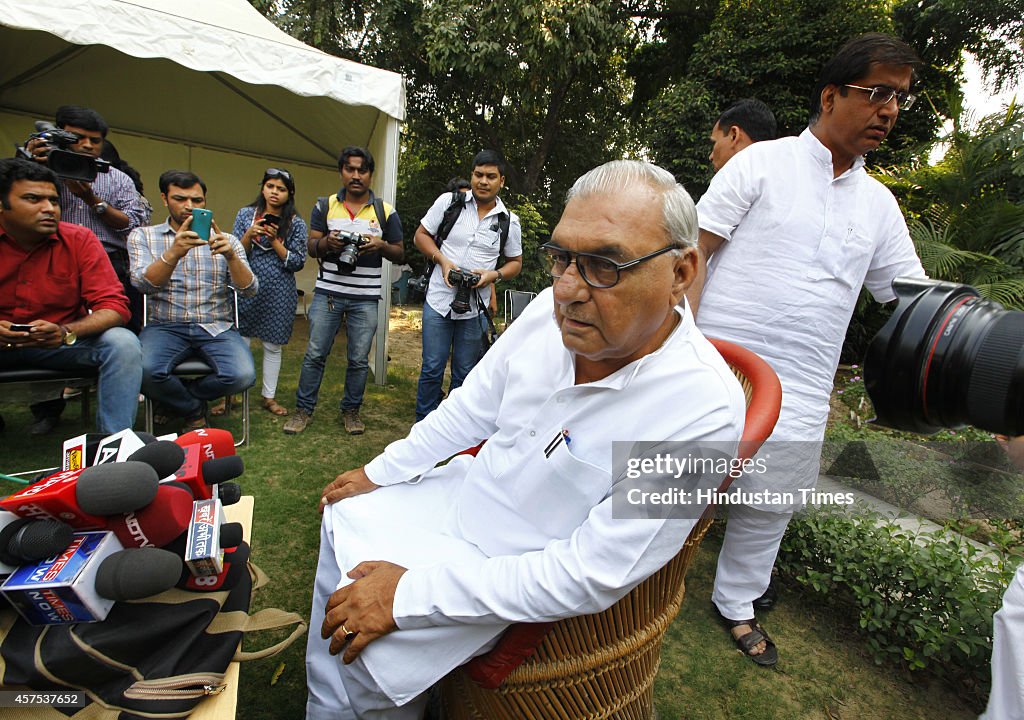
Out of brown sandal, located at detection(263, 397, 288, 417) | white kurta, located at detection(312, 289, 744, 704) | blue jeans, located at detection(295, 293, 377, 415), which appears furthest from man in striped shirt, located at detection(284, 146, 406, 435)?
white kurta, located at detection(312, 289, 744, 704)

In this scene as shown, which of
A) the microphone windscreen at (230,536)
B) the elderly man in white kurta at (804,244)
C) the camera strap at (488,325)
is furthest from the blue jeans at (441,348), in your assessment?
the microphone windscreen at (230,536)

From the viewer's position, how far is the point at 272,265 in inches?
172

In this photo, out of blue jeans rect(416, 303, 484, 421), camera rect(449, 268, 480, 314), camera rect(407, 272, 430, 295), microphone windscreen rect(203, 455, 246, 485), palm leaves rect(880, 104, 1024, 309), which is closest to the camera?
microphone windscreen rect(203, 455, 246, 485)

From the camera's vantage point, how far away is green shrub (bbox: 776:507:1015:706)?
6.78 feet

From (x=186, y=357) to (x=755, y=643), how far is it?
3570 mm

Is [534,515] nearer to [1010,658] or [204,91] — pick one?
[1010,658]

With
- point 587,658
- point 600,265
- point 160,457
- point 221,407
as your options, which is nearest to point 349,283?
point 221,407

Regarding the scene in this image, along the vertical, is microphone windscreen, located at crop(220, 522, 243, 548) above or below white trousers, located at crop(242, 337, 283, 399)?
above

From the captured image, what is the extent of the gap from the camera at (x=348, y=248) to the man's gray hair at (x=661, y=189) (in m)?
2.92

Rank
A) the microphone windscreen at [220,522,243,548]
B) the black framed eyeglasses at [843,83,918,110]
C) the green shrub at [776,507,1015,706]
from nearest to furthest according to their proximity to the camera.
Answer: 1. the microphone windscreen at [220,522,243,548]
2. the black framed eyeglasses at [843,83,918,110]
3. the green shrub at [776,507,1015,706]

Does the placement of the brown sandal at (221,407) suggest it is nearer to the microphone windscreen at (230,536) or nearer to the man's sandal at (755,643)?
the microphone windscreen at (230,536)

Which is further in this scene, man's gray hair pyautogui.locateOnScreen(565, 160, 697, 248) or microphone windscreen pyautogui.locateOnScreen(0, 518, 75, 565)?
man's gray hair pyautogui.locateOnScreen(565, 160, 697, 248)

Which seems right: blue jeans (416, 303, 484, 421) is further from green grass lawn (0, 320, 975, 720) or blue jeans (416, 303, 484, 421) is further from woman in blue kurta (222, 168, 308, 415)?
woman in blue kurta (222, 168, 308, 415)

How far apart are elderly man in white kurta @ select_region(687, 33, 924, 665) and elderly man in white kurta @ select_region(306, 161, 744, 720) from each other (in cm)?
77
